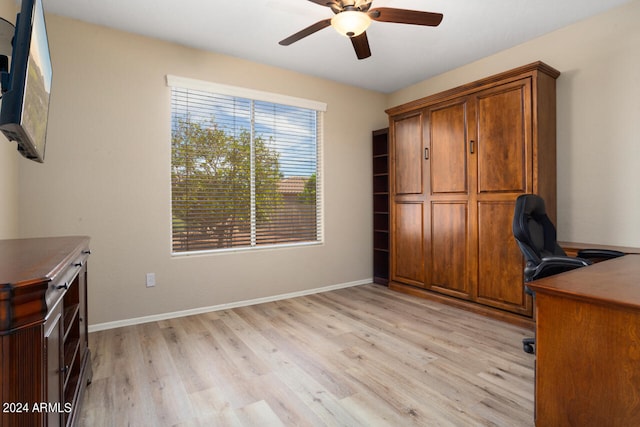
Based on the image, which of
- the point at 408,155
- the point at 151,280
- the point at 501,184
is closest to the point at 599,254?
the point at 501,184

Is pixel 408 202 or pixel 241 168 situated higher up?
pixel 241 168

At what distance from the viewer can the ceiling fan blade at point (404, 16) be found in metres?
2.17

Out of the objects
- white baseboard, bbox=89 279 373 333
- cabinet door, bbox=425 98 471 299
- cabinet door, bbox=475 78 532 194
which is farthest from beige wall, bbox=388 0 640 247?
white baseboard, bbox=89 279 373 333

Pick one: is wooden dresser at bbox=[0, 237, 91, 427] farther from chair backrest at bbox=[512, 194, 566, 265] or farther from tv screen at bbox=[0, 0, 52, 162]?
chair backrest at bbox=[512, 194, 566, 265]

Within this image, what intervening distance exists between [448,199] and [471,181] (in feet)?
1.05

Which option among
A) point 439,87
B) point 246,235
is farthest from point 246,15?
Answer: point 439,87

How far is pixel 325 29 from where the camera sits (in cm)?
307

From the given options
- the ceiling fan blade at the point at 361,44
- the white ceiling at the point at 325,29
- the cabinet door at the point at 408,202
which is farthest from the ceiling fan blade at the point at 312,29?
the cabinet door at the point at 408,202

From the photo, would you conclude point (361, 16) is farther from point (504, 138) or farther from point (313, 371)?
point (313, 371)

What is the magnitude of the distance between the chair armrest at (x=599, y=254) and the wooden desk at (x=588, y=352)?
3.81ft

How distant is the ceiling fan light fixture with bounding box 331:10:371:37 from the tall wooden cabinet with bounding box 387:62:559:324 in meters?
1.66

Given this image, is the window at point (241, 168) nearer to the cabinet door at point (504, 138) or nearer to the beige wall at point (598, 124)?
the cabinet door at point (504, 138)

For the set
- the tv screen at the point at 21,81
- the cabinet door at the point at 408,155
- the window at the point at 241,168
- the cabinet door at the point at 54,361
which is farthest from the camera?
the cabinet door at the point at 408,155

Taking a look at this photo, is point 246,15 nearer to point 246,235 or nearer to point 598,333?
point 246,235
